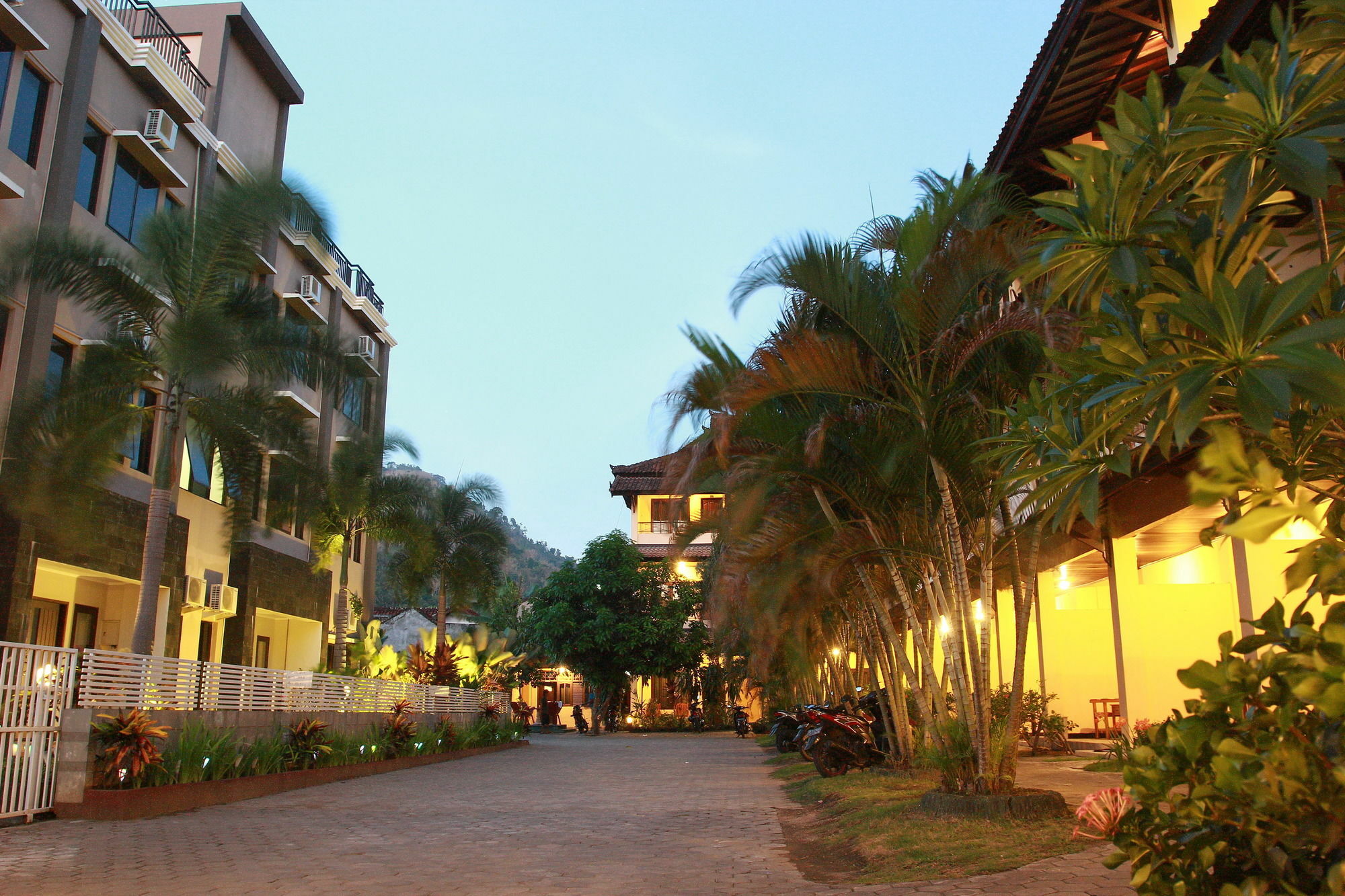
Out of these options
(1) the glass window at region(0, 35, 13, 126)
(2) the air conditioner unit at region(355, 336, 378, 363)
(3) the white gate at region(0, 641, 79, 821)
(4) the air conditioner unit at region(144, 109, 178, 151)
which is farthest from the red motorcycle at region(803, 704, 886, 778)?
(2) the air conditioner unit at region(355, 336, 378, 363)

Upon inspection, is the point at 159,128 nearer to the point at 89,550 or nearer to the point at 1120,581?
the point at 89,550

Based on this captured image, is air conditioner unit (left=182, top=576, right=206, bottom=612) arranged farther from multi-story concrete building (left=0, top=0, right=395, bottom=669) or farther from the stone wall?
the stone wall

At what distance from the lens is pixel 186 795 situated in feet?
36.7

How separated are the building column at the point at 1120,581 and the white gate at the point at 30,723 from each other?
11.7m

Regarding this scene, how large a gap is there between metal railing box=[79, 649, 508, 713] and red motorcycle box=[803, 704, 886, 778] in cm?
750

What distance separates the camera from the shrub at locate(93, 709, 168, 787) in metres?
10.2

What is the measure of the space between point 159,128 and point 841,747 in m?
16.5

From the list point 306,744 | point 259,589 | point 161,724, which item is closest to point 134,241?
point 259,589

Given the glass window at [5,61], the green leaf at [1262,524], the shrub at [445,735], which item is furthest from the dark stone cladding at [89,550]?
the green leaf at [1262,524]

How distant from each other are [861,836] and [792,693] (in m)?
25.2

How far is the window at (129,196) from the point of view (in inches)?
771

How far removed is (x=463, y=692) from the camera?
2742cm

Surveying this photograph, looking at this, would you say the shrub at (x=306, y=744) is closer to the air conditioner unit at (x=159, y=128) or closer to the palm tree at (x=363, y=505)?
the palm tree at (x=363, y=505)

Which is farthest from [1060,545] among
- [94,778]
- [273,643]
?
[273,643]
